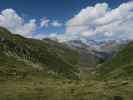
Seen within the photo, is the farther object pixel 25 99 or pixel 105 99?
pixel 25 99

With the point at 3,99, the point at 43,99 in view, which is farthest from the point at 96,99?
the point at 3,99

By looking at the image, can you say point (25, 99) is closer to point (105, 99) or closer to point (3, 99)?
point (3, 99)

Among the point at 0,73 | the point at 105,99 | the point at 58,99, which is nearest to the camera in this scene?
the point at 105,99

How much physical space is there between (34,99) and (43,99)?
103 inches

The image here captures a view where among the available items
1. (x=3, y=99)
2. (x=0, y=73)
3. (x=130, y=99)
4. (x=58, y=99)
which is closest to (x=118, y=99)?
(x=130, y=99)

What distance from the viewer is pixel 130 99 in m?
68.1

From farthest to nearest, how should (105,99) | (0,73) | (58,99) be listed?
(0,73) < (58,99) < (105,99)

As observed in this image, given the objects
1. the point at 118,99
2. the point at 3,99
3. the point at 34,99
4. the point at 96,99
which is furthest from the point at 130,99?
the point at 3,99

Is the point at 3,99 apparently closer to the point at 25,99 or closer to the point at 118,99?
the point at 25,99

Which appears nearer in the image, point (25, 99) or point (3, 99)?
point (3, 99)

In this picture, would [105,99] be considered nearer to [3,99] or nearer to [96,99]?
[96,99]

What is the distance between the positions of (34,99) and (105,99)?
1956 centimetres

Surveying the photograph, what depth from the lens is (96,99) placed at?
6862cm

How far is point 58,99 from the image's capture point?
70.5 meters
